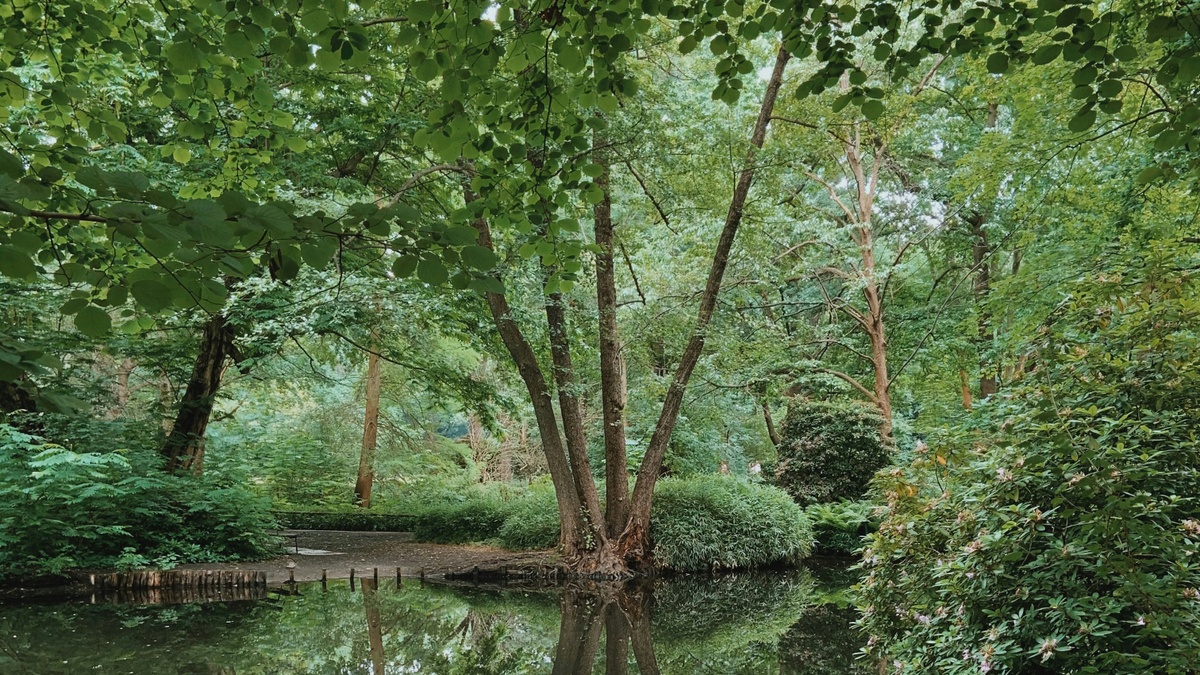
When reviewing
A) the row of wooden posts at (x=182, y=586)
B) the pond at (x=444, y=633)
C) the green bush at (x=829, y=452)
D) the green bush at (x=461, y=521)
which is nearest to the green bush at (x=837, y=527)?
the green bush at (x=829, y=452)

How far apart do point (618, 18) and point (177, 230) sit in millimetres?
1844

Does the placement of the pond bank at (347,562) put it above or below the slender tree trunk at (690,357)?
below

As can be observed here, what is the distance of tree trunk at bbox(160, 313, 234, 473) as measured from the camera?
384 inches

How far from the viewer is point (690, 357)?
370 inches

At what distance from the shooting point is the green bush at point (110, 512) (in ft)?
25.1

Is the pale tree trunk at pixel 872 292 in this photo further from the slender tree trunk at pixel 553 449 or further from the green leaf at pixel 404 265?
the green leaf at pixel 404 265

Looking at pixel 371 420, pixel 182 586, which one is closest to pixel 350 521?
pixel 371 420

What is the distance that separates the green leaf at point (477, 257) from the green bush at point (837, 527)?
11.0 meters

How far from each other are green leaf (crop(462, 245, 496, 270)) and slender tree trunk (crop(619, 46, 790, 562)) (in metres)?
7.47

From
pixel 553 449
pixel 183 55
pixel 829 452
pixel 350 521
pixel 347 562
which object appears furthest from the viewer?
pixel 350 521

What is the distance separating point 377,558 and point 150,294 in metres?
10.2

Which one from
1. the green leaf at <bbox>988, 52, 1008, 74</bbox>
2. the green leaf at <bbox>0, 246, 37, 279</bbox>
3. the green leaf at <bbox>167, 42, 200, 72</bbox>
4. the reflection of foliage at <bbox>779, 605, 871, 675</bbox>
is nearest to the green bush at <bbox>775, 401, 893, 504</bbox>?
the reflection of foliage at <bbox>779, 605, 871, 675</bbox>

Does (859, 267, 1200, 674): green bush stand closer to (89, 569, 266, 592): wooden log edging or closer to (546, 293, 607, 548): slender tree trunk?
(546, 293, 607, 548): slender tree trunk

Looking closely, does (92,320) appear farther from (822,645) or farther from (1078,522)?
(822,645)
